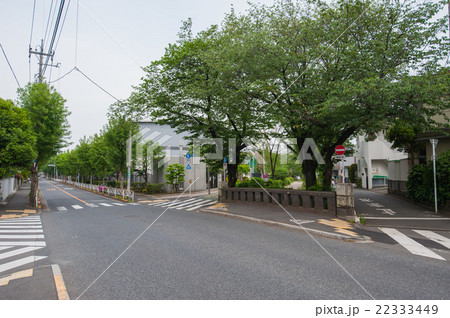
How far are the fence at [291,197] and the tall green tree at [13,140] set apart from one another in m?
11.8

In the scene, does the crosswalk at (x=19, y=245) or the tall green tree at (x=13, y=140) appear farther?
the tall green tree at (x=13, y=140)

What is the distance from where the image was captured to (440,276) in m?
4.43

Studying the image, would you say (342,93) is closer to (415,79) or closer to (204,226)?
(415,79)

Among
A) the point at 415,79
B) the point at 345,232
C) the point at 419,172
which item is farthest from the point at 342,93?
the point at 419,172

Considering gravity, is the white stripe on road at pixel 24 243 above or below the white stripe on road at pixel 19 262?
below

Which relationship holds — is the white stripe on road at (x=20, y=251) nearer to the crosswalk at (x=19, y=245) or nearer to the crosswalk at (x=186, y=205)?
the crosswalk at (x=19, y=245)

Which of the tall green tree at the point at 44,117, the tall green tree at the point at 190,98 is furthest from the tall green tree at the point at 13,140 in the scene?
the tall green tree at the point at 190,98

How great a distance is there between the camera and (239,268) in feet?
15.8

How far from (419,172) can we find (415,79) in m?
7.95

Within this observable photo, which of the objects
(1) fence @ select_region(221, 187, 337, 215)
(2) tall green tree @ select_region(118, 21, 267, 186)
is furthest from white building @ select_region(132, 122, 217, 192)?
(1) fence @ select_region(221, 187, 337, 215)

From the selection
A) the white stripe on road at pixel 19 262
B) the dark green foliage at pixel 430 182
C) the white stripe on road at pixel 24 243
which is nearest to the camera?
the white stripe on road at pixel 19 262

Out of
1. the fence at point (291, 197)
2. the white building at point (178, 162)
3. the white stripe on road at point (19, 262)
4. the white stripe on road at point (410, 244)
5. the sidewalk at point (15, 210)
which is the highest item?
the white building at point (178, 162)

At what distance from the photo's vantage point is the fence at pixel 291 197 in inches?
430
